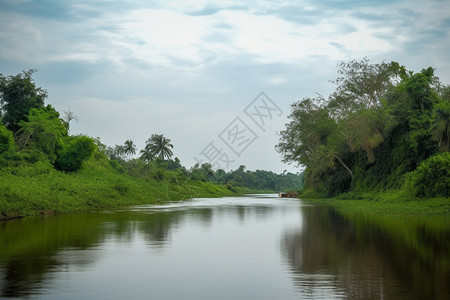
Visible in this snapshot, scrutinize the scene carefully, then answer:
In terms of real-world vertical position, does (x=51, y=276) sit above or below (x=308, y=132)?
below

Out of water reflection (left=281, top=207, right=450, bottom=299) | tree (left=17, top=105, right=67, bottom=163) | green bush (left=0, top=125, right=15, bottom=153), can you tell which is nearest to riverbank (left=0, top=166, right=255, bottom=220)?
green bush (left=0, top=125, right=15, bottom=153)

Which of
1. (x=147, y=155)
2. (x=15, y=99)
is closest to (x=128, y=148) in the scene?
(x=147, y=155)

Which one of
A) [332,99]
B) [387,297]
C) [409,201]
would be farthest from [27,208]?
[332,99]

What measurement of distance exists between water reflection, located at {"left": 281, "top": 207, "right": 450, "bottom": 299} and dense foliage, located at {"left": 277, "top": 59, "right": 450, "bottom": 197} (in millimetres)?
15908

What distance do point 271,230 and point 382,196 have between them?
2566 centimetres

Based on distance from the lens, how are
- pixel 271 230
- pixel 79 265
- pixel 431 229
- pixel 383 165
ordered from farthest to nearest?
1. pixel 383 165
2. pixel 271 230
3. pixel 431 229
4. pixel 79 265

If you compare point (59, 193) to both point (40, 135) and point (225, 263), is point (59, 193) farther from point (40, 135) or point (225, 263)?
point (225, 263)

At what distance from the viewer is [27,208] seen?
26016 millimetres

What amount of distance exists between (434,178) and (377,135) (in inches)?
609

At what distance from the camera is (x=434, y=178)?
31266 mm

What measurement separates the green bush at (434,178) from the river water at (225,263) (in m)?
12.7

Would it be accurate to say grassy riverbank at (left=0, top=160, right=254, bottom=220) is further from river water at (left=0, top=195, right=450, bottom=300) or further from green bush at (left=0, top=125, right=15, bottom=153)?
river water at (left=0, top=195, right=450, bottom=300)

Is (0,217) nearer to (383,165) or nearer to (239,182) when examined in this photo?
(383,165)

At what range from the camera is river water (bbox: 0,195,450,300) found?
828cm
